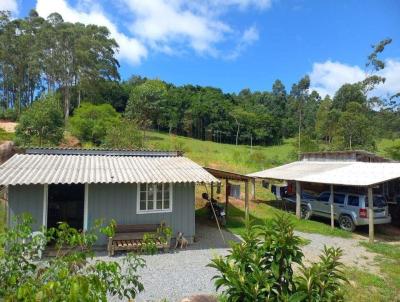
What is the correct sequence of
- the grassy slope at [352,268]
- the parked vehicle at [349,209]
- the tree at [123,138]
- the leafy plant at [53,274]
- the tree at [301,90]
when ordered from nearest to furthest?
the leafy plant at [53,274] → the grassy slope at [352,268] → the parked vehicle at [349,209] → the tree at [123,138] → the tree at [301,90]

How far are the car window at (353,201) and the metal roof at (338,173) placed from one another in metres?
1.00

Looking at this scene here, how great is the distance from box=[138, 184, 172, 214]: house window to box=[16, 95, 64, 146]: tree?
19867 millimetres

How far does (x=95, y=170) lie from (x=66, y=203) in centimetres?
480

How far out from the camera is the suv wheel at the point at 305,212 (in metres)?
18.1

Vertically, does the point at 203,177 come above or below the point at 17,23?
below

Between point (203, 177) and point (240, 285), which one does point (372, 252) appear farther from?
→ point (240, 285)

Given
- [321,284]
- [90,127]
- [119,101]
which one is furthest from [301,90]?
[321,284]

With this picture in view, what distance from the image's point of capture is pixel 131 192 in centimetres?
1207

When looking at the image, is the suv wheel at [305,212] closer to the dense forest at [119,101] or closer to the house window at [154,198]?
the house window at [154,198]

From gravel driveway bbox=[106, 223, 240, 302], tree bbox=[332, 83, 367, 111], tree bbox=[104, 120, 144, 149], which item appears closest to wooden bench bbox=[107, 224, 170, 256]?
gravel driveway bbox=[106, 223, 240, 302]

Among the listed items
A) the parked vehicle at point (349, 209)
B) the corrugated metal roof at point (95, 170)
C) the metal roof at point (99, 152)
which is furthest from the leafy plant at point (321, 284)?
the parked vehicle at point (349, 209)

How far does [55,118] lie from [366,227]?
25975 millimetres

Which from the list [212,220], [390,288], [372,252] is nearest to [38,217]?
[212,220]

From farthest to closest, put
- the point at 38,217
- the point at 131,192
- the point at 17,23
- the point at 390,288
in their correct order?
the point at 17,23
the point at 131,192
the point at 38,217
the point at 390,288
